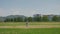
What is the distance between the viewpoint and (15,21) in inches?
1698

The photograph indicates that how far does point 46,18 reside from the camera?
44344 millimetres

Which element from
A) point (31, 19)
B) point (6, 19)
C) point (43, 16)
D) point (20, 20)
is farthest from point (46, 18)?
point (6, 19)

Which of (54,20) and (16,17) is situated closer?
(16,17)

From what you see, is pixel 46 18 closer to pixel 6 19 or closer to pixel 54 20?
pixel 54 20

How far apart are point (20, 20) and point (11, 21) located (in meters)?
2.40


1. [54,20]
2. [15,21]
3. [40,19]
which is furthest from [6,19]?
[54,20]

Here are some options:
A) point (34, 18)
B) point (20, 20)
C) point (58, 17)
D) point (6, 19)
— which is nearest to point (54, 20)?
point (58, 17)

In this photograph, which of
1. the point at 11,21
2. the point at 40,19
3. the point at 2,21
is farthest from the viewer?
the point at 40,19

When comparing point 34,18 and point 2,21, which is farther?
point 34,18

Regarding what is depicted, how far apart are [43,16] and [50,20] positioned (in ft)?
8.78

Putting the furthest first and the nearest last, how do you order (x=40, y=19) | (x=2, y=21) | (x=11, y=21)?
1. (x=40, y=19)
2. (x=11, y=21)
3. (x=2, y=21)

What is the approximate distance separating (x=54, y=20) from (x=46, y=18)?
7.62 ft

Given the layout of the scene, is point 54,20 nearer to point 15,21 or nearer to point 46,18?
point 46,18

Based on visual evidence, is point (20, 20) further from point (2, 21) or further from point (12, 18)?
point (2, 21)
